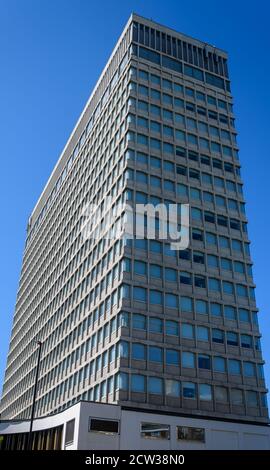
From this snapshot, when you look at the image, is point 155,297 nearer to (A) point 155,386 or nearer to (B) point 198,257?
(B) point 198,257

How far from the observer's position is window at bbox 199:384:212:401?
56.7m

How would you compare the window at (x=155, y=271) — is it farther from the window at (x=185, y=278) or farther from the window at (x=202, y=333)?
the window at (x=202, y=333)

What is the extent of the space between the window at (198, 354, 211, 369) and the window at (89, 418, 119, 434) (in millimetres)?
14798

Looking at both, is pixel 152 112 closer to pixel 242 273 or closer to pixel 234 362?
pixel 242 273

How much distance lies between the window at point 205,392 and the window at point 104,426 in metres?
13.1

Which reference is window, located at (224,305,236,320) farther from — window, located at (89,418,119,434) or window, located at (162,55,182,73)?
window, located at (162,55,182,73)

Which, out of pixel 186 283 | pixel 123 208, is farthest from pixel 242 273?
pixel 123 208

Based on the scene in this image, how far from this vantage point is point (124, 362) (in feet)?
178

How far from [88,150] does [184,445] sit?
52935 mm

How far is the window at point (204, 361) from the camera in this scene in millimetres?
58531

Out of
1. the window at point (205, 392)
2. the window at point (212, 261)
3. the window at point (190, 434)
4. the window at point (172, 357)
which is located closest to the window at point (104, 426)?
the window at point (190, 434)

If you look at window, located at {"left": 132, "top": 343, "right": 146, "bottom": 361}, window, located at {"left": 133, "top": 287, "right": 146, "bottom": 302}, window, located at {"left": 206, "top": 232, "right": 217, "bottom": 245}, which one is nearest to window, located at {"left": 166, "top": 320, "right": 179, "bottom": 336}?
window, located at {"left": 133, "top": 287, "right": 146, "bottom": 302}

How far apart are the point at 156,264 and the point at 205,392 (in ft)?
50.6

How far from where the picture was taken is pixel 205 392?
187 ft
